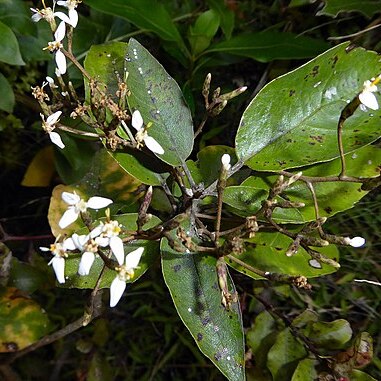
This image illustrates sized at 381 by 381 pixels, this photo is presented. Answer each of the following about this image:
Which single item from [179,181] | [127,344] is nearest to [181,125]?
[179,181]

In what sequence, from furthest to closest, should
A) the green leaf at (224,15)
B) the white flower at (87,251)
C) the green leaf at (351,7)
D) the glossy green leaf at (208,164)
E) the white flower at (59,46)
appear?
the green leaf at (224,15) → the green leaf at (351,7) → the glossy green leaf at (208,164) → the white flower at (59,46) → the white flower at (87,251)

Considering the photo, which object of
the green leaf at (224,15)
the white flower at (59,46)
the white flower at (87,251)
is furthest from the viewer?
the green leaf at (224,15)

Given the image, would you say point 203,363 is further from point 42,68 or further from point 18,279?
point 42,68

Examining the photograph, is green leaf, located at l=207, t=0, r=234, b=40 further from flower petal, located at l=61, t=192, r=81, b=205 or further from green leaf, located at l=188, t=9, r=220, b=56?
flower petal, located at l=61, t=192, r=81, b=205

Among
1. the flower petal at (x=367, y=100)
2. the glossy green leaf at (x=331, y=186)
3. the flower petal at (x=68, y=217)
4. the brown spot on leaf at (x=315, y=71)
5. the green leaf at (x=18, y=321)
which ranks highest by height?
the flower petal at (x=367, y=100)

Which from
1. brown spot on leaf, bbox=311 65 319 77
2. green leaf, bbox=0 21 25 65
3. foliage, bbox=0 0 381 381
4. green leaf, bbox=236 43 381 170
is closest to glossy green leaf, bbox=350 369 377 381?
foliage, bbox=0 0 381 381

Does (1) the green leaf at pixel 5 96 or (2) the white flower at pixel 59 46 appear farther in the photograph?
(1) the green leaf at pixel 5 96

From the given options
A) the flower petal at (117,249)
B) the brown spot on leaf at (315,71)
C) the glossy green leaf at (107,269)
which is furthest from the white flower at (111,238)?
the brown spot on leaf at (315,71)

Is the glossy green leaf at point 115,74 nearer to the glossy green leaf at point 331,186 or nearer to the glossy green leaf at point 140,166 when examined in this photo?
the glossy green leaf at point 140,166
